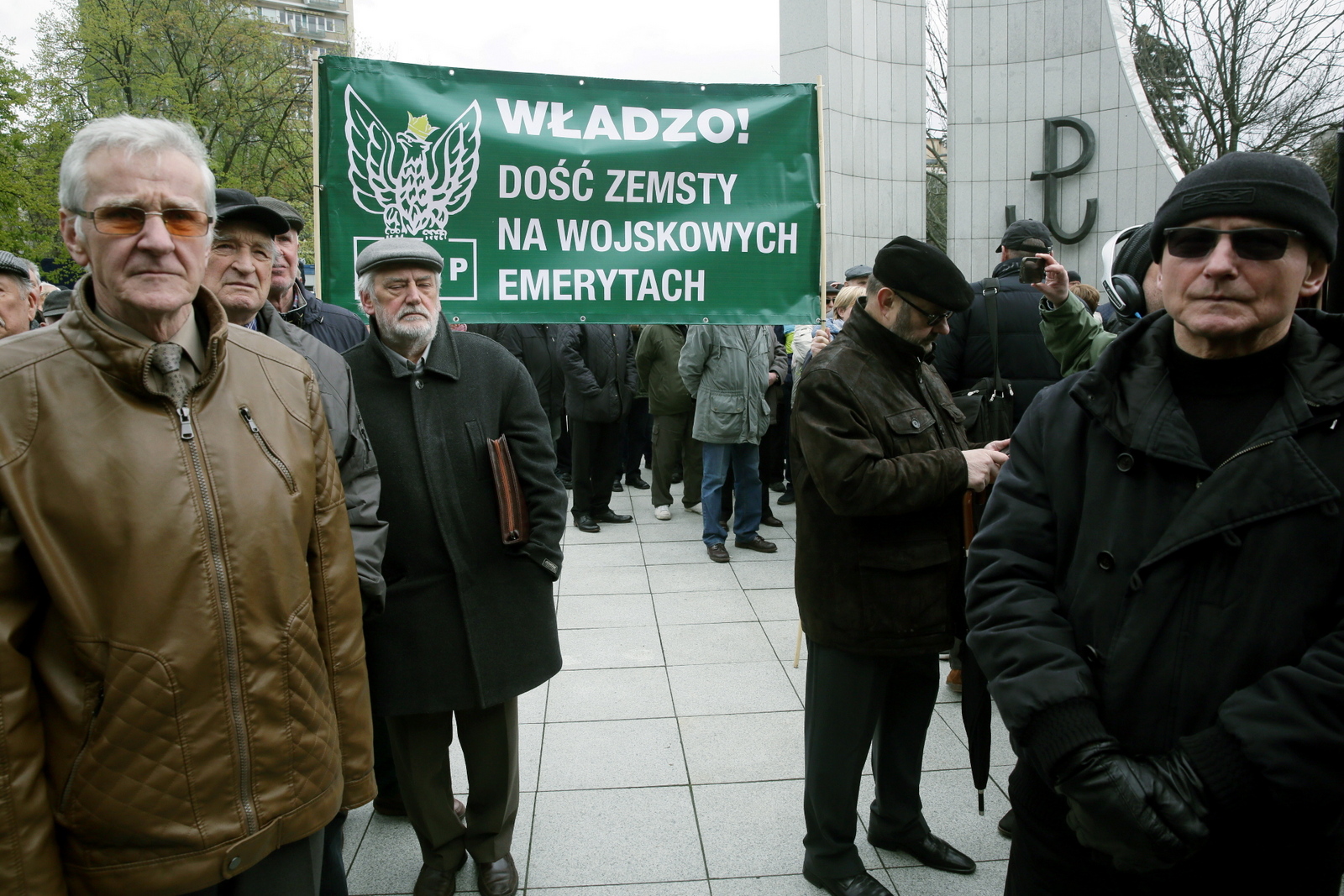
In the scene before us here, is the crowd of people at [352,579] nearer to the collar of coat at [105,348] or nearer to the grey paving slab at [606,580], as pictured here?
the collar of coat at [105,348]

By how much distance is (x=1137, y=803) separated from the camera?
4.84ft

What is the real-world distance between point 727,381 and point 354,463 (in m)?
4.74

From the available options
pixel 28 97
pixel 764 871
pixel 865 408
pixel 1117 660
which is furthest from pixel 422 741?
pixel 28 97

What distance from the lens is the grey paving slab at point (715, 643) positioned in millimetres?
4719

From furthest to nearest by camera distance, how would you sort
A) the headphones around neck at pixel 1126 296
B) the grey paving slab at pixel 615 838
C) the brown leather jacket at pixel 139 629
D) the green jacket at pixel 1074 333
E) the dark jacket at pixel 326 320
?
the green jacket at pixel 1074 333 < the dark jacket at pixel 326 320 < the headphones around neck at pixel 1126 296 < the grey paving slab at pixel 615 838 < the brown leather jacket at pixel 139 629

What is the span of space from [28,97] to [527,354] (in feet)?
41.5

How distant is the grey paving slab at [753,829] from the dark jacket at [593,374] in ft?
15.6

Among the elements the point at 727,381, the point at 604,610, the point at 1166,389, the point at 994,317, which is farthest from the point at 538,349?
the point at 1166,389

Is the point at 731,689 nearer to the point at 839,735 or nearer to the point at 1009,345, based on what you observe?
the point at 839,735

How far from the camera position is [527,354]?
855 centimetres

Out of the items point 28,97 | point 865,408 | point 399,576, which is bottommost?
point 399,576

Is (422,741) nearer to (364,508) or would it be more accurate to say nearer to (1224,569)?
(364,508)

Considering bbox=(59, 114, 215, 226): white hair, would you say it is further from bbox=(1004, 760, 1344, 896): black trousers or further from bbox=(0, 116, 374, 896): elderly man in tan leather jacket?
bbox=(1004, 760, 1344, 896): black trousers

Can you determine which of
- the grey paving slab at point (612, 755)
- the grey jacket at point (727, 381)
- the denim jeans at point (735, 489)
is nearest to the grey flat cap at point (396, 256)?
the grey paving slab at point (612, 755)
